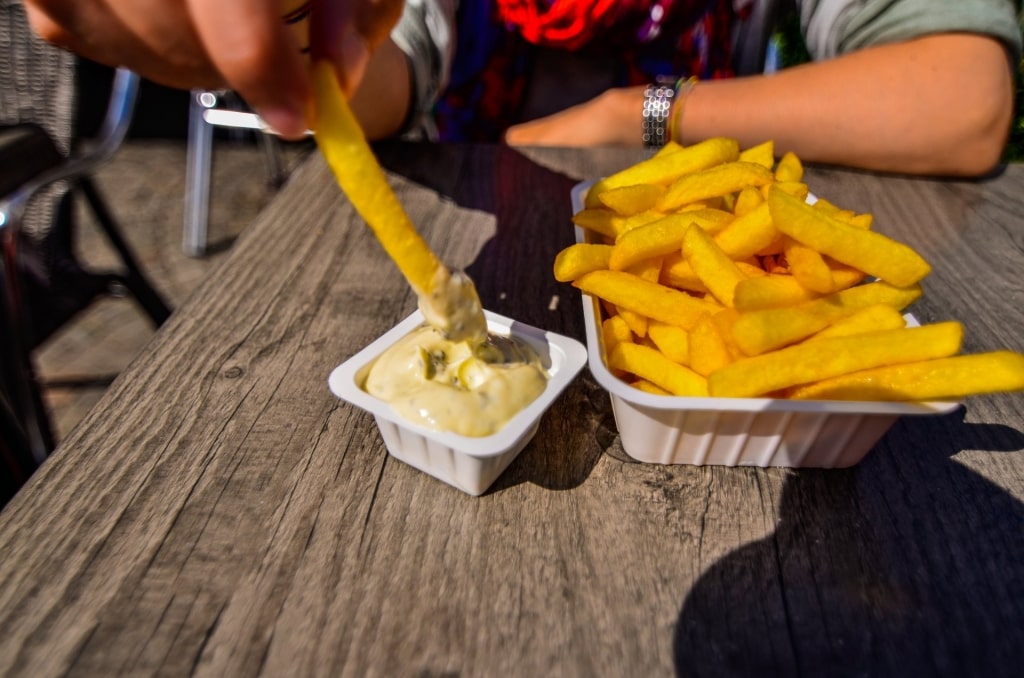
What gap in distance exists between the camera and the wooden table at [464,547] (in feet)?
2.57

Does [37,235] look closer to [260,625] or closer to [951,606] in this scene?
[260,625]

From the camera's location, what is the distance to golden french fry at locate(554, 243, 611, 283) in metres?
1.03

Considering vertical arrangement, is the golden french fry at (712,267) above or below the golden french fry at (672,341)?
above

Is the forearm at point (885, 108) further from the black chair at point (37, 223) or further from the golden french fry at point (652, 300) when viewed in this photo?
the black chair at point (37, 223)

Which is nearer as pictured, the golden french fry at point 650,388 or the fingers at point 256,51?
the fingers at point 256,51

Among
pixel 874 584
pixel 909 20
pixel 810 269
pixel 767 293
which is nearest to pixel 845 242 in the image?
pixel 810 269

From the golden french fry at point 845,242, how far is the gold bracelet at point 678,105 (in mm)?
1136

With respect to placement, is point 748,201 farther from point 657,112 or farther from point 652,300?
point 657,112

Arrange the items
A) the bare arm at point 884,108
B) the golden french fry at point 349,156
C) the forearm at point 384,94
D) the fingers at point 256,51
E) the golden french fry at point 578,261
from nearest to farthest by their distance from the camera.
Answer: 1. the fingers at point 256,51
2. the golden french fry at point 349,156
3. the golden french fry at point 578,261
4. the bare arm at point 884,108
5. the forearm at point 384,94

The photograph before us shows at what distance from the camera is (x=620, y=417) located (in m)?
1.01

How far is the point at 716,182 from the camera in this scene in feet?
3.67

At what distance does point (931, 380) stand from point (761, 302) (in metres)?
0.26

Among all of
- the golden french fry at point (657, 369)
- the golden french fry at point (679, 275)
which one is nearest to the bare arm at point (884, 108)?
the golden french fry at point (679, 275)

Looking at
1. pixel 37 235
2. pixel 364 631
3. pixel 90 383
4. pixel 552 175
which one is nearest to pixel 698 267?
pixel 364 631
